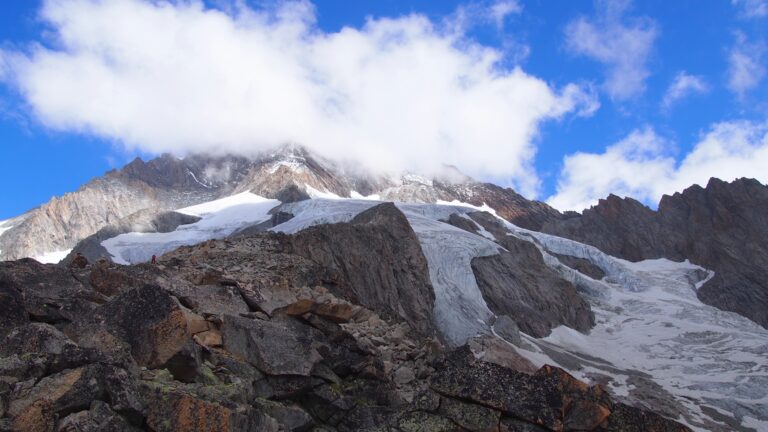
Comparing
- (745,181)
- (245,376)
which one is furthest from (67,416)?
(745,181)

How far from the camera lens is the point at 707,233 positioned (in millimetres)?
139375

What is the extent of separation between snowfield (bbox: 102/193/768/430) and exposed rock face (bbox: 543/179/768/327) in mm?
6452

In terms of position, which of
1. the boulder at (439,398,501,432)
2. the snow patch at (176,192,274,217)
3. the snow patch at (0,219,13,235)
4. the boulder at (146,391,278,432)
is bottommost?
the boulder at (146,391,278,432)

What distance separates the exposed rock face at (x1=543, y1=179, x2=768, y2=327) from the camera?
391 ft

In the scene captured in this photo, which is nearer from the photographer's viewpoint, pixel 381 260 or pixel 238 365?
pixel 238 365

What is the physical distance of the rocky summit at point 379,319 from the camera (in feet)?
30.1

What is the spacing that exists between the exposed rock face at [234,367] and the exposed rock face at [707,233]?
4613 inches

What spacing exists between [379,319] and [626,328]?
262ft

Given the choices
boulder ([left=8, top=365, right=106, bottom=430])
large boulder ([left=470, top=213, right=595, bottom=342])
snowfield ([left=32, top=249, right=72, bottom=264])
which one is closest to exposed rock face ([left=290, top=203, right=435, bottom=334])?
large boulder ([left=470, top=213, right=595, bottom=342])

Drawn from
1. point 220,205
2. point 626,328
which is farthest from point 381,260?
point 220,205

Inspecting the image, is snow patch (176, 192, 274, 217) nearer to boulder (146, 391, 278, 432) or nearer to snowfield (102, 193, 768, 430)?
snowfield (102, 193, 768, 430)

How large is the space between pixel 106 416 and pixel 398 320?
12260 mm

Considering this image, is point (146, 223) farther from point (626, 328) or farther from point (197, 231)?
point (626, 328)

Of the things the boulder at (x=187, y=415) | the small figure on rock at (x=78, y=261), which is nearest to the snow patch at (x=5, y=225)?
the small figure on rock at (x=78, y=261)
